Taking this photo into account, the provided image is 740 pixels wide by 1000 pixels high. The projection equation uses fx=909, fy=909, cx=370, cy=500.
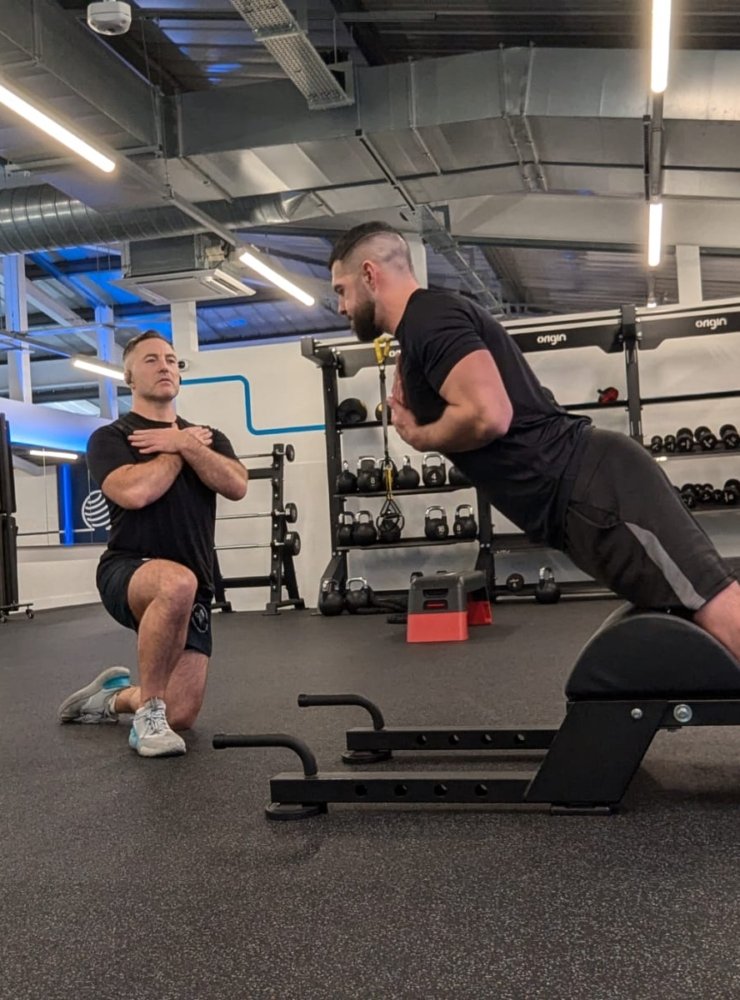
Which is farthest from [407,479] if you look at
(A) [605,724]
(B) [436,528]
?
(A) [605,724]

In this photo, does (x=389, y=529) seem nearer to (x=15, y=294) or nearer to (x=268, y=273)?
(x=268, y=273)

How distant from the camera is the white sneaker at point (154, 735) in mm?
2311

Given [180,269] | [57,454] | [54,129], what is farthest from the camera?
→ [57,454]

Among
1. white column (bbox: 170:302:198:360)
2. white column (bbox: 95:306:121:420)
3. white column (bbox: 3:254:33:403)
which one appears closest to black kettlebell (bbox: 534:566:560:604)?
white column (bbox: 170:302:198:360)

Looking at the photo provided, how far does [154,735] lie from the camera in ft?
7.63

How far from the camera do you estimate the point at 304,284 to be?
37.2 ft

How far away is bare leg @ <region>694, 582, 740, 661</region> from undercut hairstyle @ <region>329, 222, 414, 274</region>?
33.3 inches

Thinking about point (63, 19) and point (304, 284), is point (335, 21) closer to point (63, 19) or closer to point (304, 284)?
point (63, 19)

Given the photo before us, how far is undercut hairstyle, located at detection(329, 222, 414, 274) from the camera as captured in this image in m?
1.77

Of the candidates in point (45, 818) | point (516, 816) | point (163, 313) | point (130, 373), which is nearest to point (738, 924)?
point (516, 816)

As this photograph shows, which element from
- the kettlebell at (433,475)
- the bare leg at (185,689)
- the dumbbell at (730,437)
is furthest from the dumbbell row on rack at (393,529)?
the bare leg at (185,689)

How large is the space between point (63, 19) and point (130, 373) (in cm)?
356

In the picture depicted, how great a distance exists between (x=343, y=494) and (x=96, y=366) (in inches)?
204

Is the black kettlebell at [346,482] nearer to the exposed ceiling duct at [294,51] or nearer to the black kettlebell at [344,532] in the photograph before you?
the black kettlebell at [344,532]
